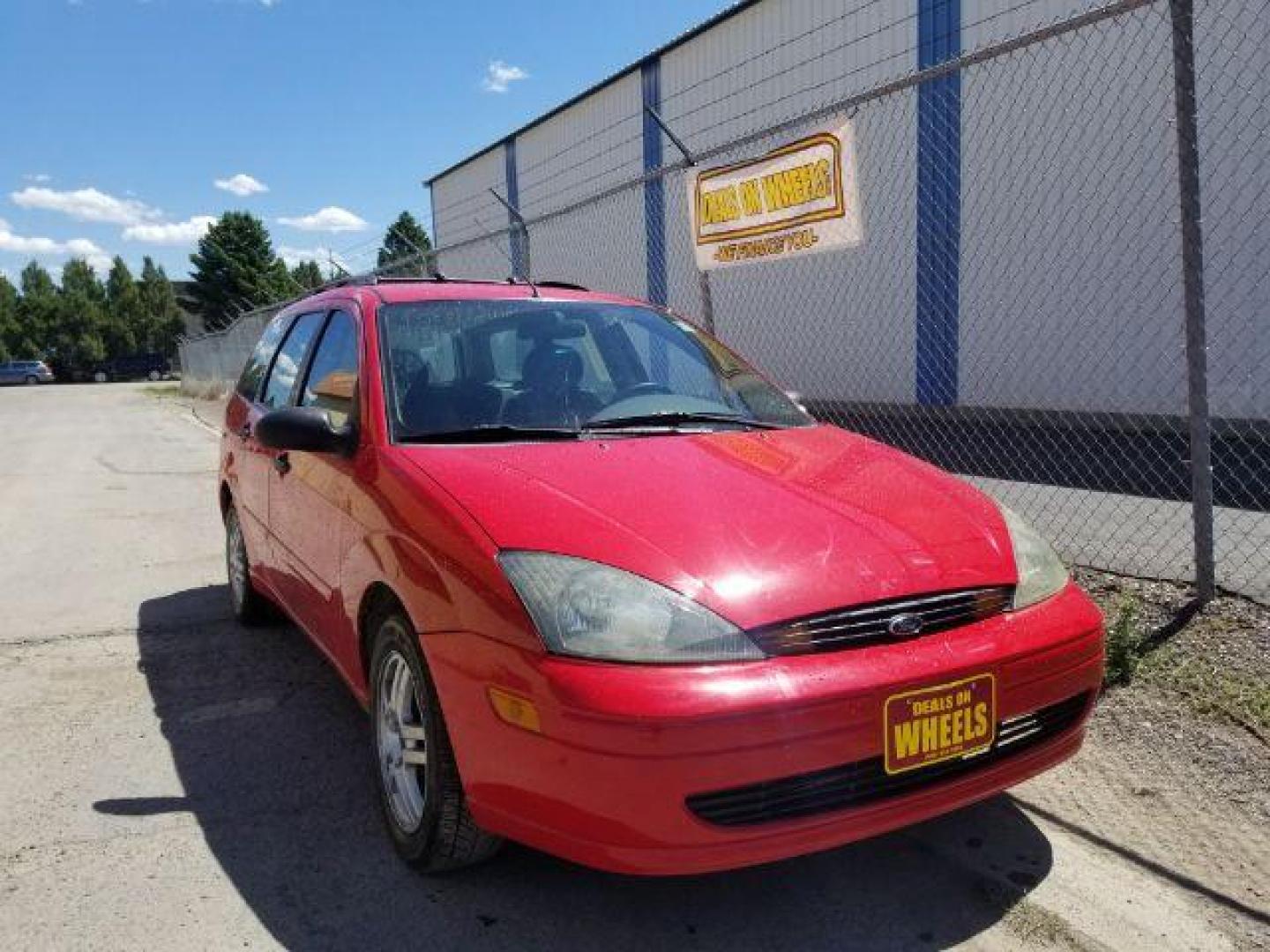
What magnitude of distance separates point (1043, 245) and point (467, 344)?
30.1 ft

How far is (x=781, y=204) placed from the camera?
564 centimetres

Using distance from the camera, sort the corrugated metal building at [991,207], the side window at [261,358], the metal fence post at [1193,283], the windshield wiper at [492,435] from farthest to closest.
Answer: the corrugated metal building at [991,207], the side window at [261,358], the metal fence post at [1193,283], the windshield wiper at [492,435]

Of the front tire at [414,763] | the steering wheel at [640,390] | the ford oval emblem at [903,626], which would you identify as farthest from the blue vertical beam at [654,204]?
the ford oval emblem at [903,626]

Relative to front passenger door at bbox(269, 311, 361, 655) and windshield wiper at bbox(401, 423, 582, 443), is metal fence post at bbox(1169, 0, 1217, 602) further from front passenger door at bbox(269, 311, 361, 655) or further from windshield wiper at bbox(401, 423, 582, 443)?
front passenger door at bbox(269, 311, 361, 655)

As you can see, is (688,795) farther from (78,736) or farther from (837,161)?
(837,161)

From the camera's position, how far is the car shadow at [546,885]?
7.65ft

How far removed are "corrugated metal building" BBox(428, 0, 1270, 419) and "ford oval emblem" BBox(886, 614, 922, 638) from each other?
4408mm

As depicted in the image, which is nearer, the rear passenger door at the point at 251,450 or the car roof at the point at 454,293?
the car roof at the point at 454,293

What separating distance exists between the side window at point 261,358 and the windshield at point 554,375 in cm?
145

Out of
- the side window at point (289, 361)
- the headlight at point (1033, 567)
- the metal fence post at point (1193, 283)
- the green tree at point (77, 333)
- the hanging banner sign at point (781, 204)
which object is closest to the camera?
the headlight at point (1033, 567)

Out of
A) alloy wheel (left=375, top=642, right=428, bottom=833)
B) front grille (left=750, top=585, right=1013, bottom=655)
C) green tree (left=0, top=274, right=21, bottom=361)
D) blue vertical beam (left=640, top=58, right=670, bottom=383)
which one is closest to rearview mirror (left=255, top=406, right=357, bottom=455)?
alloy wheel (left=375, top=642, right=428, bottom=833)

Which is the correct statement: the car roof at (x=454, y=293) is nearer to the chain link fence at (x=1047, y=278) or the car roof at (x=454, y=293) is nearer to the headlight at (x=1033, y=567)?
the headlight at (x=1033, y=567)

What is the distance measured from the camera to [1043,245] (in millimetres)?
10703

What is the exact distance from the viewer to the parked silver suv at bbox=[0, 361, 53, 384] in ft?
198
